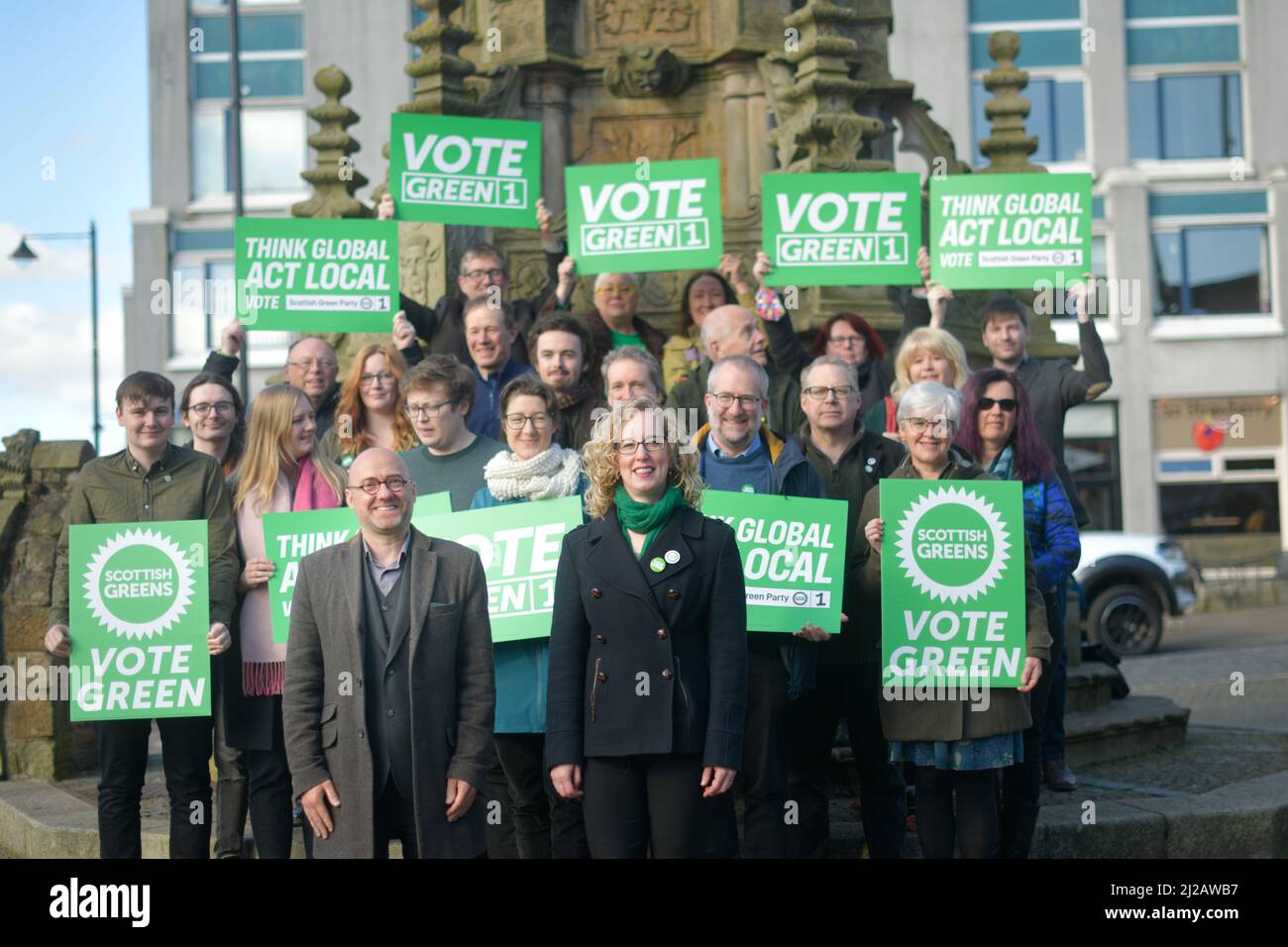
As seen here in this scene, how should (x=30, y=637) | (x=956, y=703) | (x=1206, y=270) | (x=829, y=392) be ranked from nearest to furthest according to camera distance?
(x=956, y=703), (x=829, y=392), (x=30, y=637), (x=1206, y=270)

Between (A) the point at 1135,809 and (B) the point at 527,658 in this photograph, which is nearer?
(B) the point at 527,658

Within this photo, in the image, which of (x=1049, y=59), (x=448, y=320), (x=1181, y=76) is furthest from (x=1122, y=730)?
(x=1181, y=76)

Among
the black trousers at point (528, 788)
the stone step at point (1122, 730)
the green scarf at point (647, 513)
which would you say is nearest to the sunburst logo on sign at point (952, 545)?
the green scarf at point (647, 513)

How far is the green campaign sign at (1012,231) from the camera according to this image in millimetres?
9375

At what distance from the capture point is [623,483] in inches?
230

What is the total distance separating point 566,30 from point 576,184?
12.6ft

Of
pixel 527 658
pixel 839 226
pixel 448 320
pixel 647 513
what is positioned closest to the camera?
pixel 647 513

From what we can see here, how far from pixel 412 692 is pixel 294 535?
1.44 meters

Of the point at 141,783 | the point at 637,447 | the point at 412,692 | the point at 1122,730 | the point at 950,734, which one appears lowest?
the point at 1122,730

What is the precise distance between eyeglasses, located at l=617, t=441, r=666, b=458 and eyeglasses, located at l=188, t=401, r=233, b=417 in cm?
228

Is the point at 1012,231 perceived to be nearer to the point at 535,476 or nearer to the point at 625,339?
the point at 625,339

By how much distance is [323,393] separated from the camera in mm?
8375

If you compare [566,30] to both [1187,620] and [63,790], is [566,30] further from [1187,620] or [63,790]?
[1187,620]

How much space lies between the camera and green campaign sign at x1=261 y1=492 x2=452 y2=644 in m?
6.83
